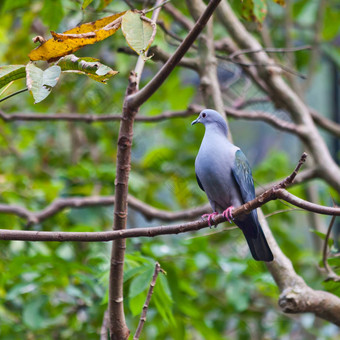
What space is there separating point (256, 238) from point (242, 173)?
251 millimetres

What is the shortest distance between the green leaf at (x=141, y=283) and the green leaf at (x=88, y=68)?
1.04m

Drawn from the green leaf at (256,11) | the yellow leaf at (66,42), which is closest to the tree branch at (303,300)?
the green leaf at (256,11)

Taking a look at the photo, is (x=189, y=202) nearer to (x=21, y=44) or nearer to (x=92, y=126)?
(x=92, y=126)

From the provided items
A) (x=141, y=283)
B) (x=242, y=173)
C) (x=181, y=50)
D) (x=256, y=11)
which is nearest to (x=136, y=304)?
(x=141, y=283)

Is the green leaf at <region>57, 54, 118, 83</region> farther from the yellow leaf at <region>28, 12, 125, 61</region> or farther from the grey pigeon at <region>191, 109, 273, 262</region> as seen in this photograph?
the grey pigeon at <region>191, 109, 273, 262</region>

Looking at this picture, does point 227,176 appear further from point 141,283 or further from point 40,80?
point 40,80

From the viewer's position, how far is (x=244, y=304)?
2941 mm

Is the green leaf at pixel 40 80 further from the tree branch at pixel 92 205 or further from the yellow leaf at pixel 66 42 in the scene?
the tree branch at pixel 92 205

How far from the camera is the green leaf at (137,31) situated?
4.10ft

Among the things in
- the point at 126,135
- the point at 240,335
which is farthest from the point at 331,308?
the point at 240,335

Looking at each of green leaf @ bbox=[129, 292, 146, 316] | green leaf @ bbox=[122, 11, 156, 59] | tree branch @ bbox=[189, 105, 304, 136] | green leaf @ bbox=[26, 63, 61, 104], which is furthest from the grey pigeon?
tree branch @ bbox=[189, 105, 304, 136]

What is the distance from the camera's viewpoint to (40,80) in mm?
1173

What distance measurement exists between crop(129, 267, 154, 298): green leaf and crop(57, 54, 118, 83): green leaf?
1.04 meters

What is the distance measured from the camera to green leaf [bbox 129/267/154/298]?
2.04 metres
